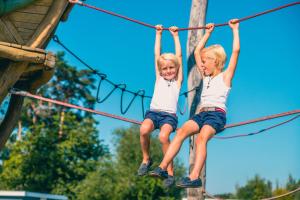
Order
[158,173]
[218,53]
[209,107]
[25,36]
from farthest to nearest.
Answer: [25,36]
[218,53]
[209,107]
[158,173]

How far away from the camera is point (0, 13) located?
7.76 m

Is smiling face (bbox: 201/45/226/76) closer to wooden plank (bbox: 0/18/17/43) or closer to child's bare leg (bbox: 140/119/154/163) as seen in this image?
child's bare leg (bbox: 140/119/154/163)

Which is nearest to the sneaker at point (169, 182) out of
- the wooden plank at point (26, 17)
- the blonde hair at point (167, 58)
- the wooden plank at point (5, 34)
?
the blonde hair at point (167, 58)

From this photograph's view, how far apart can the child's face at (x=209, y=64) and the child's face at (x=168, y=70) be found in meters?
0.47

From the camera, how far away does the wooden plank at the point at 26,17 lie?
312 inches

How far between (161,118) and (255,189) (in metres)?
47.8

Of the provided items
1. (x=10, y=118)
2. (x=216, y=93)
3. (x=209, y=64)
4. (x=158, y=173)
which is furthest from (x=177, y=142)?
(x=10, y=118)

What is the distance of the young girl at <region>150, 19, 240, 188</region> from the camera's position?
247 inches

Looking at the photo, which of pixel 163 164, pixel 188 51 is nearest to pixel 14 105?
pixel 188 51

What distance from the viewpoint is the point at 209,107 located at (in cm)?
652

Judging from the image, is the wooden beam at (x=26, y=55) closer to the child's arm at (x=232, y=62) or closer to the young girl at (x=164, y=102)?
the young girl at (x=164, y=102)

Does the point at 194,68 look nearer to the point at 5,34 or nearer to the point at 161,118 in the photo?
the point at 161,118

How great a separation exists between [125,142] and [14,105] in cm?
3013

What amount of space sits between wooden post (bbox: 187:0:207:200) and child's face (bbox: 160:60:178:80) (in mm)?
834
